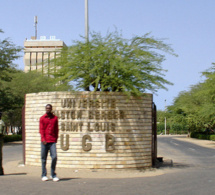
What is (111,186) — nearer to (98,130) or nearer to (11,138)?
(98,130)

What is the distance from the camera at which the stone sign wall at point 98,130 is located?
471 inches

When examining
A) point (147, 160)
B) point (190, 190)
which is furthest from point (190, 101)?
point (190, 190)

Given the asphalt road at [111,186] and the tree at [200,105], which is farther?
the tree at [200,105]

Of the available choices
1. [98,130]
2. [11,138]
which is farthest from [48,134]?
[11,138]

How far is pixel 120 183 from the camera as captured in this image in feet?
30.2

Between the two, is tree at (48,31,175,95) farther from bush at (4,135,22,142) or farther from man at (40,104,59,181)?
bush at (4,135,22,142)

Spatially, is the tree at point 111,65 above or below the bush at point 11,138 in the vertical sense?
above

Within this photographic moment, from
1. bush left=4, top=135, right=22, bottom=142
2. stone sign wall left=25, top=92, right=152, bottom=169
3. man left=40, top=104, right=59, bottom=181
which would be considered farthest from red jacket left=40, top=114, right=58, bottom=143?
bush left=4, top=135, right=22, bottom=142

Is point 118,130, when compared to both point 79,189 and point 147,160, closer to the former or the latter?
point 147,160

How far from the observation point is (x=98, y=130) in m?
12.1

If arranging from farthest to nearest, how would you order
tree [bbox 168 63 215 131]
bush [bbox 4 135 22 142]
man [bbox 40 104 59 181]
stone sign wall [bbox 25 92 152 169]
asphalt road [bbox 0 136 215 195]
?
1. bush [bbox 4 135 22 142]
2. tree [bbox 168 63 215 131]
3. stone sign wall [bbox 25 92 152 169]
4. man [bbox 40 104 59 181]
5. asphalt road [bbox 0 136 215 195]

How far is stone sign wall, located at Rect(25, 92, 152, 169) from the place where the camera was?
1196 centimetres

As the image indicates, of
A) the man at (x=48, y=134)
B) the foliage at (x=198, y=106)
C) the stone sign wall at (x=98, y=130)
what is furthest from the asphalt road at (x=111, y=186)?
the foliage at (x=198, y=106)

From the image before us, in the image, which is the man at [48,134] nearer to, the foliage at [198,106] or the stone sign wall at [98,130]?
the stone sign wall at [98,130]
